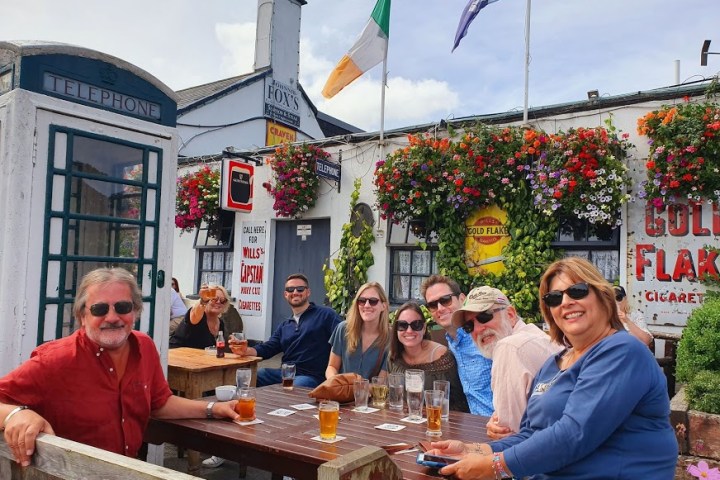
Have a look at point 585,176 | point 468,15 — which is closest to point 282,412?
point 585,176

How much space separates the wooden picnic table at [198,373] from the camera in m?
4.37

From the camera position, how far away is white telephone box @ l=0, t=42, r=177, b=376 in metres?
3.37

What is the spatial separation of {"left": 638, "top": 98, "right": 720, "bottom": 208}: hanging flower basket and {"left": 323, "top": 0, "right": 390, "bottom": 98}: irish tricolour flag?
425cm

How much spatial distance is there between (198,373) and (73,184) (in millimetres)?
1684

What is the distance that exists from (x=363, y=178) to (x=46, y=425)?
7.18 m

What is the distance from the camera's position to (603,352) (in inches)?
76.8

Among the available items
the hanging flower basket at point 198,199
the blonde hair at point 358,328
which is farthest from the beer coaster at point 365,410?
the hanging flower basket at point 198,199

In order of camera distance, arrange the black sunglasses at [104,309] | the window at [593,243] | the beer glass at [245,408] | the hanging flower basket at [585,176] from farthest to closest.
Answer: the window at [593,243], the hanging flower basket at [585,176], the beer glass at [245,408], the black sunglasses at [104,309]

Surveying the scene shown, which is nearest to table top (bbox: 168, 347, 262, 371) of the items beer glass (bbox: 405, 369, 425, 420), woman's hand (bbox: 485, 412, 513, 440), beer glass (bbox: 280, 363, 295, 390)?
beer glass (bbox: 280, 363, 295, 390)

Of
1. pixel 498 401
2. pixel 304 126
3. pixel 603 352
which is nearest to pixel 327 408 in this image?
pixel 498 401

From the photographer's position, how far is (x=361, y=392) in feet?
10.4

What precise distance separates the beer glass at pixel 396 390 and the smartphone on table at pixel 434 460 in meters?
0.97

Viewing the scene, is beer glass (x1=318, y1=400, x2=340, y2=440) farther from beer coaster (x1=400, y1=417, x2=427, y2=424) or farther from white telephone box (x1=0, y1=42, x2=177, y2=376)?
white telephone box (x1=0, y1=42, x2=177, y2=376)

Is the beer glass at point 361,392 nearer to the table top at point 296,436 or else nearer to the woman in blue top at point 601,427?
the table top at point 296,436
